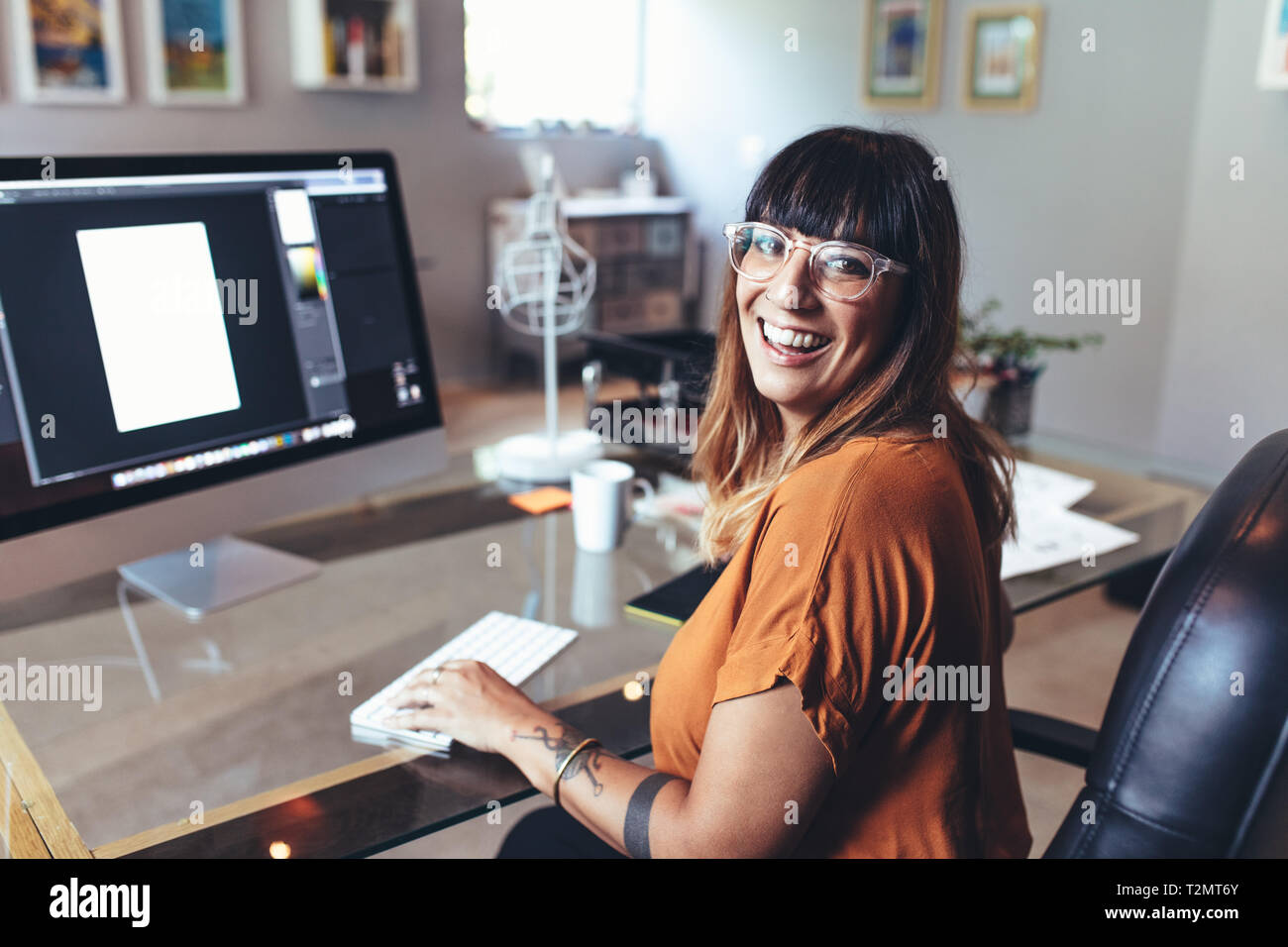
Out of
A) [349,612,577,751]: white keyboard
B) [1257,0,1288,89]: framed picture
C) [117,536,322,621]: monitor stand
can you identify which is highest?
[1257,0,1288,89]: framed picture

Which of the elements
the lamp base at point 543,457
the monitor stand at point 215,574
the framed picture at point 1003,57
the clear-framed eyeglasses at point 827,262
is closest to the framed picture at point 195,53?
the framed picture at point 1003,57

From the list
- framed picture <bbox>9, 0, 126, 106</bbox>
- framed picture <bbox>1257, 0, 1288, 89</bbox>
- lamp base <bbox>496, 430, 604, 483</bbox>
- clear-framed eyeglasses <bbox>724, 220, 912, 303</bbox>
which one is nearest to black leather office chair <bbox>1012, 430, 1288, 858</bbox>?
clear-framed eyeglasses <bbox>724, 220, 912, 303</bbox>

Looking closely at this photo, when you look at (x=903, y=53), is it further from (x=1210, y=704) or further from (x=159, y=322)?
(x=1210, y=704)

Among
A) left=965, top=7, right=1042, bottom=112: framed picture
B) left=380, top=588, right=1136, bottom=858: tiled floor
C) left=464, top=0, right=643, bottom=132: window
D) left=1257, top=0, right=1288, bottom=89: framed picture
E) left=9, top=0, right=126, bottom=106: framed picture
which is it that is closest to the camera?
left=380, top=588, right=1136, bottom=858: tiled floor

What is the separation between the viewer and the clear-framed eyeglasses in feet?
3.14

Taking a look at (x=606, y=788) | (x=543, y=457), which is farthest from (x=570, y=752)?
(x=543, y=457)

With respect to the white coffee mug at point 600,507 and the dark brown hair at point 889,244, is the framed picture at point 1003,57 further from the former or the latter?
the dark brown hair at point 889,244

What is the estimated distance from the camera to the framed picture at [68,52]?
4.02 m

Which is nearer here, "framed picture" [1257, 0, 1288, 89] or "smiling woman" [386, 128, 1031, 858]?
"smiling woman" [386, 128, 1031, 858]

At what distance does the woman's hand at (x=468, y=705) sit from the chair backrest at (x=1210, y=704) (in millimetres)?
524

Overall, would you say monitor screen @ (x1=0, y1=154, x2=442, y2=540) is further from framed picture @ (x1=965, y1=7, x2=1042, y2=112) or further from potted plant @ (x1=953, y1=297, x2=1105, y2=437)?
framed picture @ (x1=965, y1=7, x2=1042, y2=112)

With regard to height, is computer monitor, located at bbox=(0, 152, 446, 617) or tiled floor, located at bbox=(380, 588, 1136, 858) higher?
computer monitor, located at bbox=(0, 152, 446, 617)

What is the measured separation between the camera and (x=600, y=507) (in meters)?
1.53
